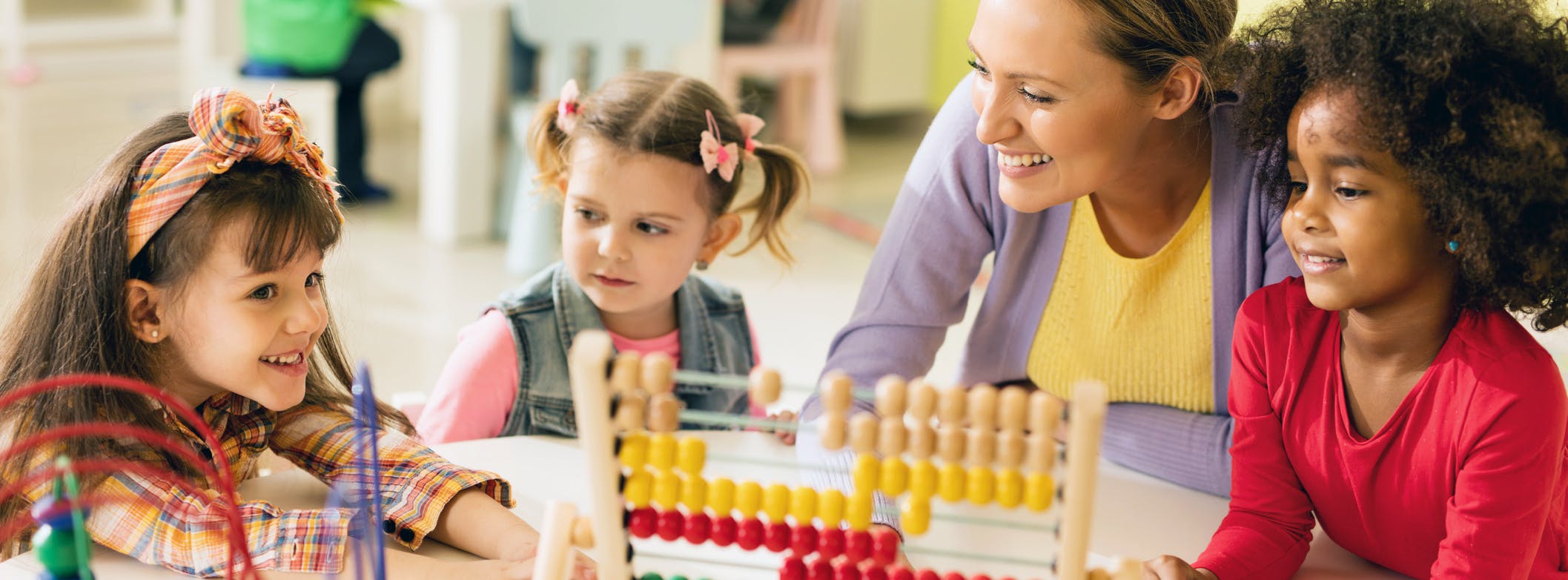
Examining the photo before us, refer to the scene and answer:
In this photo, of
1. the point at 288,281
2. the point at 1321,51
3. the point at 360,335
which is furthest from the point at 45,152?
the point at 1321,51

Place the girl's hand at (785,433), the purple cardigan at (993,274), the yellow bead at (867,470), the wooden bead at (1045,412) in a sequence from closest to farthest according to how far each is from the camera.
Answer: the wooden bead at (1045,412) → the yellow bead at (867,470) → the purple cardigan at (993,274) → the girl's hand at (785,433)

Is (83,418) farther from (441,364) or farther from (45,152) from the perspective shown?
(45,152)

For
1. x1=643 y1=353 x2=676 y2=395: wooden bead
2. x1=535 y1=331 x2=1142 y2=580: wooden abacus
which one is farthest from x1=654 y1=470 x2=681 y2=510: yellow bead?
x1=643 y1=353 x2=676 y2=395: wooden bead

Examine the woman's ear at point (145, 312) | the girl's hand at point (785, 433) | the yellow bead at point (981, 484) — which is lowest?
the girl's hand at point (785, 433)

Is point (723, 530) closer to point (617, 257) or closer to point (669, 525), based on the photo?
point (669, 525)

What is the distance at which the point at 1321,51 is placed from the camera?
4.04ft

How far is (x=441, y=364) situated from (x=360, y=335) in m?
0.24

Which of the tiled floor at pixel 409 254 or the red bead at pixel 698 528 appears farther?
the tiled floor at pixel 409 254

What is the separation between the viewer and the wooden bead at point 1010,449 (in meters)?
1.07

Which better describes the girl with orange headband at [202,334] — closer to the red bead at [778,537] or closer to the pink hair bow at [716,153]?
the red bead at [778,537]

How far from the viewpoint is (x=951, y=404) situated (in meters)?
1.04

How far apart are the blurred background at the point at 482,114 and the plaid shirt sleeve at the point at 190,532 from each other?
4.90ft

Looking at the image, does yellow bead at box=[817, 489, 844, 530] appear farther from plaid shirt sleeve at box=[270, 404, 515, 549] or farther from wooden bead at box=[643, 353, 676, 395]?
Result: plaid shirt sleeve at box=[270, 404, 515, 549]

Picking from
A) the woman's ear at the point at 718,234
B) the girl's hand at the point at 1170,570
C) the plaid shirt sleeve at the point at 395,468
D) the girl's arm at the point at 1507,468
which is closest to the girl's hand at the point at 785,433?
the woman's ear at the point at 718,234
